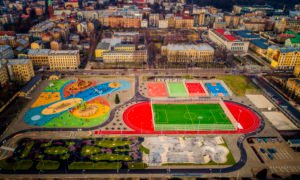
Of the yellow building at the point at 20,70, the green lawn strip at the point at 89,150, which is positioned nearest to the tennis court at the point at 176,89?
the green lawn strip at the point at 89,150

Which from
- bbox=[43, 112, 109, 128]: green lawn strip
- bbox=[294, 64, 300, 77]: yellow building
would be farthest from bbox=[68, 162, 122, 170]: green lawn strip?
bbox=[294, 64, 300, 77]: yellow building

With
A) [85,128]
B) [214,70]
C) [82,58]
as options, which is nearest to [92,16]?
[82,58]

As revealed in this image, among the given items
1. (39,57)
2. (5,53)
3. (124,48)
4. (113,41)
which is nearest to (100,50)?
(124,48)

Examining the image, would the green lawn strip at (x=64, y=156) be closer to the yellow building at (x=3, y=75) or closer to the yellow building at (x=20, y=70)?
the yellow building at (x=3, y=75)

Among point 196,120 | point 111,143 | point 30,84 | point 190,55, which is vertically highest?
point 190,55

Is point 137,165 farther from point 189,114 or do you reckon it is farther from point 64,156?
point 189,114
